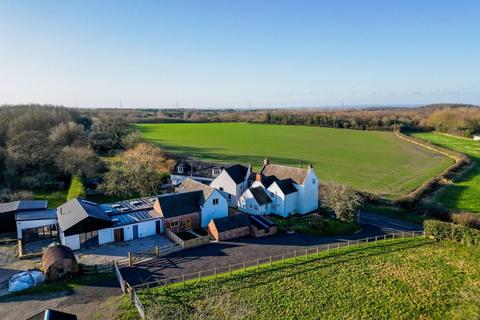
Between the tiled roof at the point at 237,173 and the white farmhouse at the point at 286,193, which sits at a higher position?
the tiled roof at the point at 237,173

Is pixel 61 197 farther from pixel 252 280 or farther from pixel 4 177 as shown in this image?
pixel 252 280

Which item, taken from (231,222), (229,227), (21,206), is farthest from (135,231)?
(21,206)

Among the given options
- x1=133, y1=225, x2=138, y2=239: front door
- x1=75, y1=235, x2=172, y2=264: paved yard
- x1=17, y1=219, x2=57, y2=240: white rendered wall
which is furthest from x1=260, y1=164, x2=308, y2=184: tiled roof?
x1=17, y1=219, x2=57, y2=240: white rendered wall

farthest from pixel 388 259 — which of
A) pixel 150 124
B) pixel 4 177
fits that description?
pixel 150 124

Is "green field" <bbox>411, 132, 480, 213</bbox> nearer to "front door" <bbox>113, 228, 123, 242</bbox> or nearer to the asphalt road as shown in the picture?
the asphalt road

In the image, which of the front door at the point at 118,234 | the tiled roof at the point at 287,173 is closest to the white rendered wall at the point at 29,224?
the front door at the point at 118,234

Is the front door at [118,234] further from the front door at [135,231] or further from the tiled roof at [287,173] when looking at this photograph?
the tiled roof at [287,173]

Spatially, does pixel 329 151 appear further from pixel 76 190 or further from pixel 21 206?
pixel 21 206

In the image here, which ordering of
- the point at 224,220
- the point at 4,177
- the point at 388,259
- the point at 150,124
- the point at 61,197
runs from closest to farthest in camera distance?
the point at 388,259, the point at 224,220, the point at 61,197, the point at 4,177, the point at 150,124
